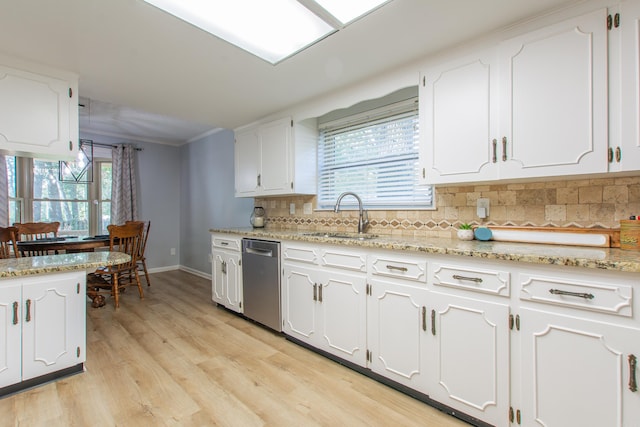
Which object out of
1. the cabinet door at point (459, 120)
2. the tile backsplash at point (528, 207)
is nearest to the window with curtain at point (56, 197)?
the tile backsplash at point (528, 207)

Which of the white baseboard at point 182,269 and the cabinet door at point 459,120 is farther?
the white baseboard at point 182,269

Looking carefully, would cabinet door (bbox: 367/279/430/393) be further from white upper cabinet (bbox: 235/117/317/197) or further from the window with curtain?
the window with curtain

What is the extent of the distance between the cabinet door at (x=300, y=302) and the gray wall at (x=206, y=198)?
5.91ft

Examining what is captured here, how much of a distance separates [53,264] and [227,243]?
1.45m

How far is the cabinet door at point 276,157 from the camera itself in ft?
9.89

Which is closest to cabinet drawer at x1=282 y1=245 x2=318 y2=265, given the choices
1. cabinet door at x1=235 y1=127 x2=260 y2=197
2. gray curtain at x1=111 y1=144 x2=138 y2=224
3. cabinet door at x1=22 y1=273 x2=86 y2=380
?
cabinet door at x1=235 y1=127 x2=260 y2=197

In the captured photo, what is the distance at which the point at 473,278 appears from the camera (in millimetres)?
1487

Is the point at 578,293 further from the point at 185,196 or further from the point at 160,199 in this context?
the point at 160,199

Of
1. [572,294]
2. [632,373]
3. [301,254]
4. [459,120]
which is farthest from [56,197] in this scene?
[632,373]

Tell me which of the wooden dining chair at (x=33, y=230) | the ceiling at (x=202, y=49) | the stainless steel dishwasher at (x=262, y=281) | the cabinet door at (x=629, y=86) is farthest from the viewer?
the wooden dining chair at (x=33, y=230)

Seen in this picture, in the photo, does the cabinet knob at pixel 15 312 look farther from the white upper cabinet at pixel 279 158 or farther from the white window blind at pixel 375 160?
the white window blind at pixel 375 160

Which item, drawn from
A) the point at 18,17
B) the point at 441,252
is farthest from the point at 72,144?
the point at 441,252

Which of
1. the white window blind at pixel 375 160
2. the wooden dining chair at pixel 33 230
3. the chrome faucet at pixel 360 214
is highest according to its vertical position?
the white window blind at pixel 375 160

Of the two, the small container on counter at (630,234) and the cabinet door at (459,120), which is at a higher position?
the cabinet door at (459,120)
